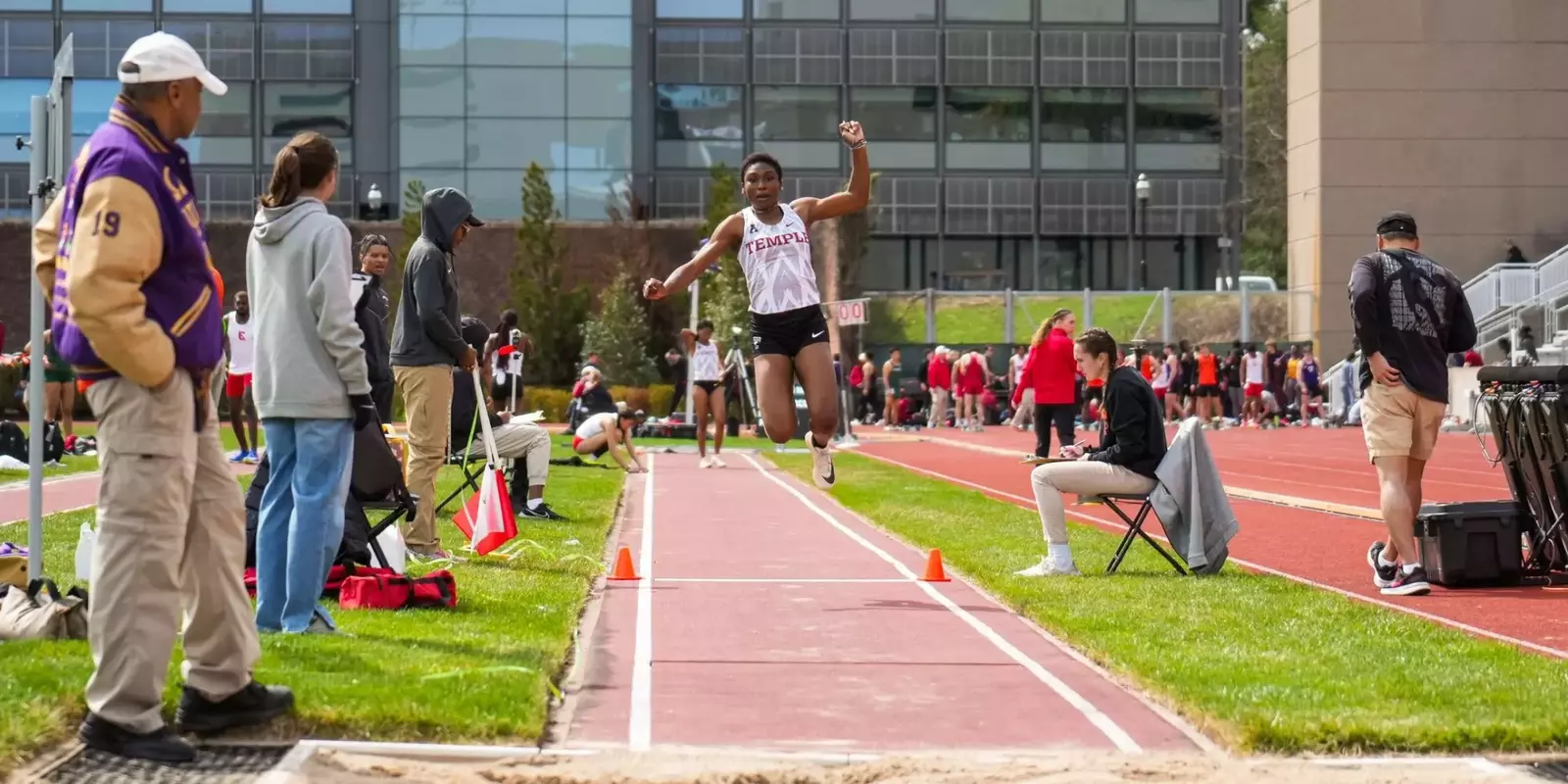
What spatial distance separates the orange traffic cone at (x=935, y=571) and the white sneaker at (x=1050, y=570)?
44 centimetres

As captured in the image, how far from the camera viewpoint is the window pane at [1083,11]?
58.0 m

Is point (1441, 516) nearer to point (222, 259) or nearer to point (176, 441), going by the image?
point (176, 441)

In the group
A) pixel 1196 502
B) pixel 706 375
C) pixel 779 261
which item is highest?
pixel 779 261

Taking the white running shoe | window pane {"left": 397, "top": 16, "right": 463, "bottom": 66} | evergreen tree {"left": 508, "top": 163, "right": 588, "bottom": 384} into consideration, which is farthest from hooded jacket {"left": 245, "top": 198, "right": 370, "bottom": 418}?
window pane {"left": 397, "top": 16, "right": 463, "bottom": 66}

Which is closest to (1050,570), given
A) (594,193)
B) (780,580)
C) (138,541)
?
(780,580)

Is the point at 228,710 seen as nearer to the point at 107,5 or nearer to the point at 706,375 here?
the point at 706,375

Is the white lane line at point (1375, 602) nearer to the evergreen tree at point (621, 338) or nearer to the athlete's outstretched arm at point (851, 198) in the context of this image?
the athlete's outstretched arm at point (851, 198)

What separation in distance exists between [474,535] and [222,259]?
135ft

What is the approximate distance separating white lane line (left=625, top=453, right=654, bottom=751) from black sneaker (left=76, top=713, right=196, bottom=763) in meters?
1.38

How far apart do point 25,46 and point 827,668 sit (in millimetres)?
52745

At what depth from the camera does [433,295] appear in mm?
11469

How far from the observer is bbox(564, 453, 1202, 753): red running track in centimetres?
663

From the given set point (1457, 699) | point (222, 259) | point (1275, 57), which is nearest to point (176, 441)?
point (1457, 699)

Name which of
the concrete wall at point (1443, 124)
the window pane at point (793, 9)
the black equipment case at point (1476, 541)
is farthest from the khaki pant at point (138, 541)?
the window pane at point (793, 9)
